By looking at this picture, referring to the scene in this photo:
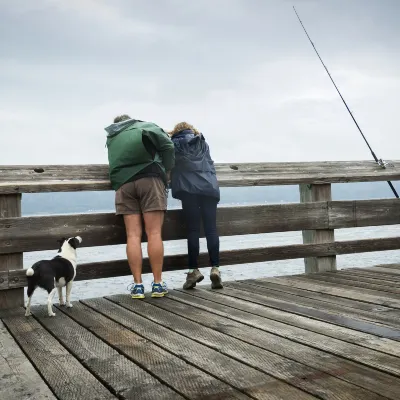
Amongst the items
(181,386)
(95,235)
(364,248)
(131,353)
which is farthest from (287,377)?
(364,248)

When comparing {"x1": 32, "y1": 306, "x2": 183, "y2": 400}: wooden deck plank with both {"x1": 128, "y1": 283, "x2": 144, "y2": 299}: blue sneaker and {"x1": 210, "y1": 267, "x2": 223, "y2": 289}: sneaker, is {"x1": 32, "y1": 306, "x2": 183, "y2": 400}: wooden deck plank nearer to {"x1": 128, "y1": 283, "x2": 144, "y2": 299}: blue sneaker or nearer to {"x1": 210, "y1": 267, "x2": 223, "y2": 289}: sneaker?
{"x1": 128, "y1": 283, "x2": 144, "y2": 299}: blue sneaker

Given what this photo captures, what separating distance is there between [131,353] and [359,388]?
133 cm

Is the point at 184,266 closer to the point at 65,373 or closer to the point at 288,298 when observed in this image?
the point at 288,298

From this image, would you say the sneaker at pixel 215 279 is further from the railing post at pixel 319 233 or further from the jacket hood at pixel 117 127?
the jacket hood at pixel 117 127

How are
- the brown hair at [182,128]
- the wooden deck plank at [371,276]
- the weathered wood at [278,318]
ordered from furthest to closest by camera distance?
1. the brown hair at [182,128]
2. the wooden deck plank at [371,276]
3. the weathered wood at [278,318]

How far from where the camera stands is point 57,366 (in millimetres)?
3020

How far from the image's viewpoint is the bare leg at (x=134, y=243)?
209 inches

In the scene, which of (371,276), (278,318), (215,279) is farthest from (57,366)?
(371,276)

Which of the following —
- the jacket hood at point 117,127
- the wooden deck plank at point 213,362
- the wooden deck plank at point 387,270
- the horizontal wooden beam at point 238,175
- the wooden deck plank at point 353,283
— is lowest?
the wooden deck plank at point 387,270

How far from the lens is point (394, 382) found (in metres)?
2.59

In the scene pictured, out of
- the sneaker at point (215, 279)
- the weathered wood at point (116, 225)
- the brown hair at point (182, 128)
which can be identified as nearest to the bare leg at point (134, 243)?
the weathered wood at point (116, 225)

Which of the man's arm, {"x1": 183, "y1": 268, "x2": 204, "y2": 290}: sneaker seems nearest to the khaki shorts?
the man's arm

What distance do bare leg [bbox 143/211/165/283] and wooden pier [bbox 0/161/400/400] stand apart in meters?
0.33

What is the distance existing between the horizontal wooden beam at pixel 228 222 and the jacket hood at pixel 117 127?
2.68 ft
